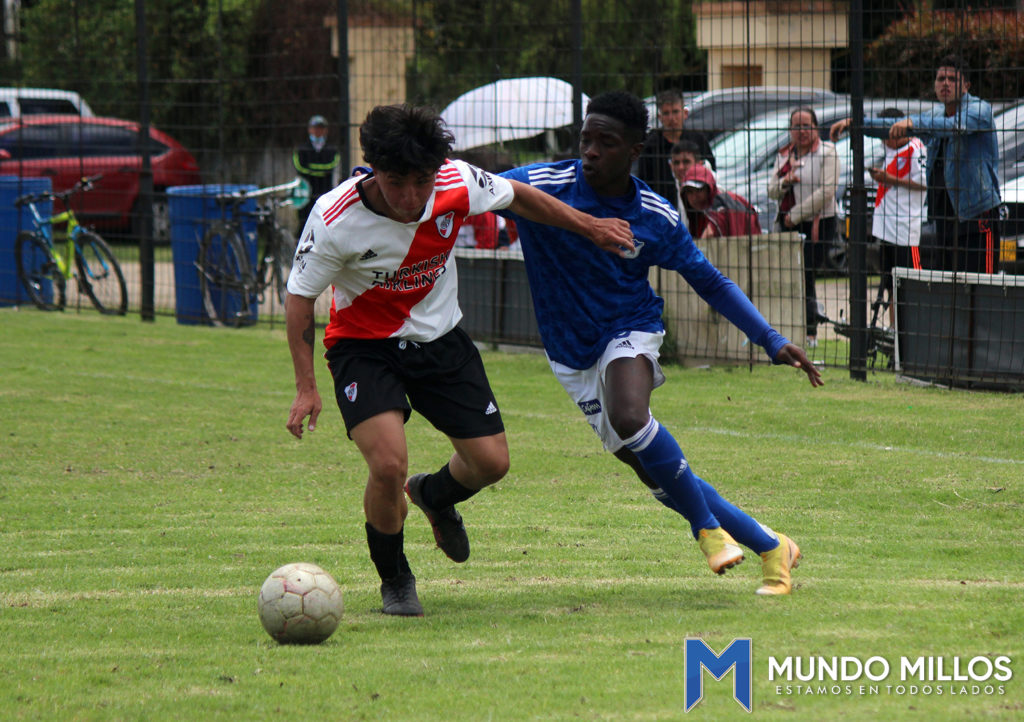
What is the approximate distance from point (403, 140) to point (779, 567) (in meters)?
2.30

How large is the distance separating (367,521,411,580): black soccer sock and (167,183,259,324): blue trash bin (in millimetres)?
10687

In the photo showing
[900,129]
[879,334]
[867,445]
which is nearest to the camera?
[867,445]

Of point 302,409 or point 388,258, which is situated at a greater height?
point 388,258

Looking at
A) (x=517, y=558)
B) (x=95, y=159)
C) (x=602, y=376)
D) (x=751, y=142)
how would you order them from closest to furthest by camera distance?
(x=602, y=376) → (x=517, y=558) → (x=751, y=142) → (x=95, y=159)

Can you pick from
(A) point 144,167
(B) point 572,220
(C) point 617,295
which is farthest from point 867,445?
(A) point 144,167

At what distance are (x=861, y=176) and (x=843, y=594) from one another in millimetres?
6756

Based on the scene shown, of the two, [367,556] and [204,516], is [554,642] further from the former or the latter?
[204,516]

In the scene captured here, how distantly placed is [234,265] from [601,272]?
1057 cm

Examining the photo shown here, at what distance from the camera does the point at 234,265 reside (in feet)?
51.0

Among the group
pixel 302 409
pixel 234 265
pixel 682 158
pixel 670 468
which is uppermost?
pixel 682 158

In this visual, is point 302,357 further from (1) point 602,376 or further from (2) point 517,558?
(2) point 517,558

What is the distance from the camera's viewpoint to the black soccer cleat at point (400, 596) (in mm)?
5344

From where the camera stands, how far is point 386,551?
535 cm

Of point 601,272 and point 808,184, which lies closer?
point 601,272
